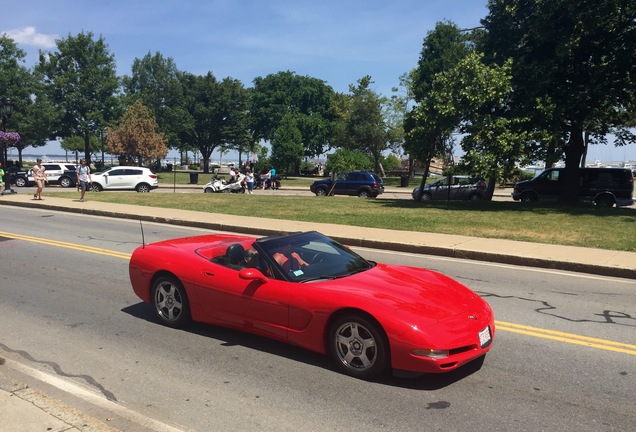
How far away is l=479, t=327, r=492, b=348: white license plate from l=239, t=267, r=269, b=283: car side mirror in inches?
81.7

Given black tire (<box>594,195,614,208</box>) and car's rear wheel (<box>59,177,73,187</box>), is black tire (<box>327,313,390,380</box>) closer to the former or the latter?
black tire (<box>594,195,614,208</box>)

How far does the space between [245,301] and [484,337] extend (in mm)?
2315

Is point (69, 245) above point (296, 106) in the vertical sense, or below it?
below

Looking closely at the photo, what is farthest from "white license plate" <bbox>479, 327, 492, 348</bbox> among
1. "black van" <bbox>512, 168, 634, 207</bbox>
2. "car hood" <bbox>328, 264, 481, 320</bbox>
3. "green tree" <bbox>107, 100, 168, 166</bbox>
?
"green tree" <bbox>107, 100, 168, 166</bbox>

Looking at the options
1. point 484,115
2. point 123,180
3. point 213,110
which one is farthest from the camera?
point 213,110

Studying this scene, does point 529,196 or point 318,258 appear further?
point 529,196

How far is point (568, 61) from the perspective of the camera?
19875 mm

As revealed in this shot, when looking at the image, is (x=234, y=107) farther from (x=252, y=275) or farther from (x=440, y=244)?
(x=252, y=275)

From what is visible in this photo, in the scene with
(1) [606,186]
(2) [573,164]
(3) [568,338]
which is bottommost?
(3) [568,338]

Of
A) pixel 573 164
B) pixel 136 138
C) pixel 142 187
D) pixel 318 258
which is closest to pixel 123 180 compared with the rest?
pixel 142 187

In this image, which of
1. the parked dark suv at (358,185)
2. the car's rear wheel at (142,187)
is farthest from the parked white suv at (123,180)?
the parked dark suv at (358,185)

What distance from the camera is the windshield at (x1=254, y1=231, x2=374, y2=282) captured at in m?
5.30

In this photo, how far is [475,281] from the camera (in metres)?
8.82

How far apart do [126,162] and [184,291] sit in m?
53.9
